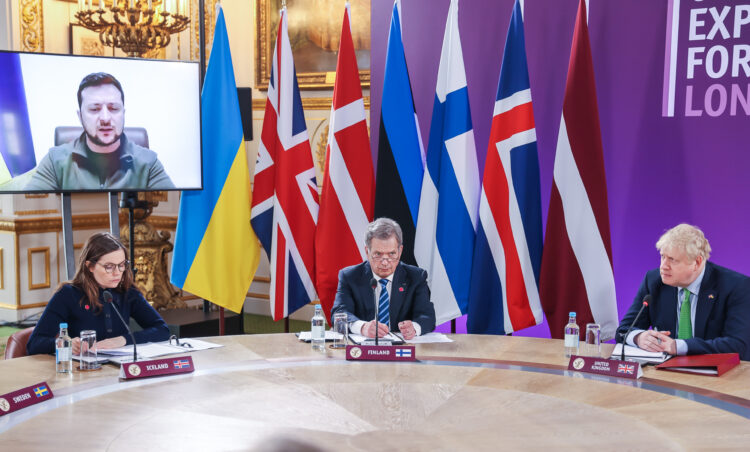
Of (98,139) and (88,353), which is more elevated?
(98,139)

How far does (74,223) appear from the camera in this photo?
683cm

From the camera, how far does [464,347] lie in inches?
120

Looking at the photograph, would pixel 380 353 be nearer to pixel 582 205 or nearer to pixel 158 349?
pixel 158 349

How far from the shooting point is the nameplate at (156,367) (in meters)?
2.55

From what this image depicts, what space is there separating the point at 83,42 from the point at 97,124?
3.36 m

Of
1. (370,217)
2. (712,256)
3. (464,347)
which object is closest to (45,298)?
(370,217)

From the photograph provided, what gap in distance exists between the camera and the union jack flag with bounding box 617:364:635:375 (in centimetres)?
262

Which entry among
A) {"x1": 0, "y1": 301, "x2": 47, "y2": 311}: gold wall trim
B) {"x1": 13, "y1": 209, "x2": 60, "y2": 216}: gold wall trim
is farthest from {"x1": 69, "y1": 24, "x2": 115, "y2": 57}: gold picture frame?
{"x1": 0, "y1": 301, "x2": 47, "y2": 311}: gold wall trim

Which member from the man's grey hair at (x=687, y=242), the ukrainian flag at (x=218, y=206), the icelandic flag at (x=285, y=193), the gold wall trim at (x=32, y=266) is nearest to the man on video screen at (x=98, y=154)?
the ukrainian flag at (x=218, y=206)

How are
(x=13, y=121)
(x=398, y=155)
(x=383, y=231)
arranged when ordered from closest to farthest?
(x=383, y=231) < (x=13, y=121) < (x=398, y=155)

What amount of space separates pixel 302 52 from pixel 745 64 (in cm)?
384

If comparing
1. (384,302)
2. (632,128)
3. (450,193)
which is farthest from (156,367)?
(632,128)

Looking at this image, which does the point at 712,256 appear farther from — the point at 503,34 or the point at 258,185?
the point at 258,185

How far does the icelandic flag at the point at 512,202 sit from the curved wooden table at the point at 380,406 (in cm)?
115
